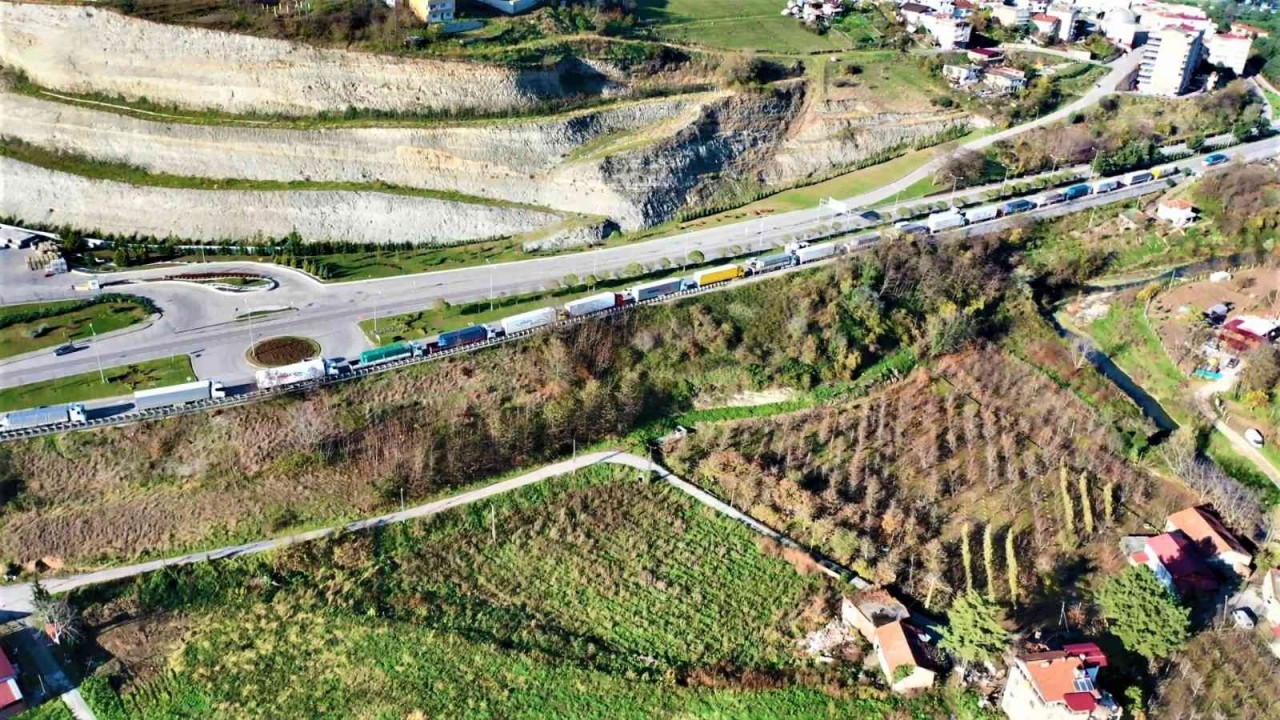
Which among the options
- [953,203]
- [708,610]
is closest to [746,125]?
[953,203]

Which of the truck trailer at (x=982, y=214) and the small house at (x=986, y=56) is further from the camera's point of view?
the small house at (x=986, y=56)

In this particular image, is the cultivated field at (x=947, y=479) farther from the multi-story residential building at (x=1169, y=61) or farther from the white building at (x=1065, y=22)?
the white building at (x=1065, y=22)

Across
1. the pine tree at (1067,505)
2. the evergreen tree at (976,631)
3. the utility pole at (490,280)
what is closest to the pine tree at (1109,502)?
the pine tree at (1067,505)

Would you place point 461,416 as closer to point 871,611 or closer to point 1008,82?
point 871,611

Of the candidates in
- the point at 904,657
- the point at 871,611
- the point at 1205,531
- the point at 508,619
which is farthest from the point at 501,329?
the point at 1205,531

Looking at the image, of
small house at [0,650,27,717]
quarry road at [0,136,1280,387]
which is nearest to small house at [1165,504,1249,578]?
quarry road at [0,136,1280,387]

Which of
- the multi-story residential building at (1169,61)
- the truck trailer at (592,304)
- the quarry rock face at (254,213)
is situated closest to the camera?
the truck trailer at (592,304)

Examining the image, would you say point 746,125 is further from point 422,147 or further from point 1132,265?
point 1132,265
